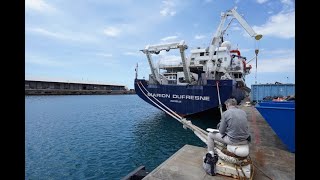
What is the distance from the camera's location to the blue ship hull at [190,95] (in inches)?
589

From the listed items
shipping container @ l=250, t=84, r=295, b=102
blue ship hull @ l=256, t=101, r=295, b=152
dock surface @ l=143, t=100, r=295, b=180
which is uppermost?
shipping container @ l=250, t=84, r=295, b=102

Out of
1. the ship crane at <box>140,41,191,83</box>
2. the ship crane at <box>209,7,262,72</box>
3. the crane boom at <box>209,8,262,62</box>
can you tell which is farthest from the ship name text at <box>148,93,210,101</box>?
the crane boom at <box>209,8,262,62</box>

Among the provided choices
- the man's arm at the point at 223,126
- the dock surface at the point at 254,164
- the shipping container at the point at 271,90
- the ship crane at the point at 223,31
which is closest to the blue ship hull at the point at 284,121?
the dock surface at the point at 254,164

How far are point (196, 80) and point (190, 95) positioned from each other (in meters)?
3.31

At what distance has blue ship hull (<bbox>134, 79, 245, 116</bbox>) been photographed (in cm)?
1495

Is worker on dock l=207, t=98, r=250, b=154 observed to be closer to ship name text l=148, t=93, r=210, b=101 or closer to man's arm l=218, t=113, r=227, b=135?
man's arm l=218, t=113, r=227, b=135

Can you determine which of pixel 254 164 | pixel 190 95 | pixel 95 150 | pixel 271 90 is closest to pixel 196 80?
pixel 190 95

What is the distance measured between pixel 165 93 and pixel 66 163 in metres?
10.6

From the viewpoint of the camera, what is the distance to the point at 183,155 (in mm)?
5234

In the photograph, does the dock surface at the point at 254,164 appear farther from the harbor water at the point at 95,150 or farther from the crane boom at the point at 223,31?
the crane boom at the point at 223,31

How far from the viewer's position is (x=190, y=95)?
53.3 feet

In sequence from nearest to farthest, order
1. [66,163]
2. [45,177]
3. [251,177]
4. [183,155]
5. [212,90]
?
[251,177] < [183,155] < [45,177] < [66,163] < [212,90]
